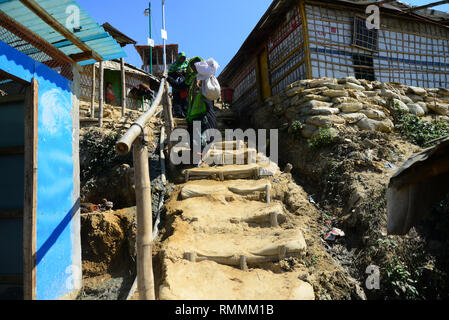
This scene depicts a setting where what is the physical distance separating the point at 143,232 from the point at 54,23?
237cm

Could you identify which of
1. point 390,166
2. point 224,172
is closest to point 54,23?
point 224,172

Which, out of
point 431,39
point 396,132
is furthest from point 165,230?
point 431,39

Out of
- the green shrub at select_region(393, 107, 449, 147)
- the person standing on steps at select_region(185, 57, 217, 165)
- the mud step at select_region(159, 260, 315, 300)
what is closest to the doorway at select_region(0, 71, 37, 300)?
the mud step at select_region(159, 260, 315, 300)

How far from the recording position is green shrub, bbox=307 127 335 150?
17.7 feet

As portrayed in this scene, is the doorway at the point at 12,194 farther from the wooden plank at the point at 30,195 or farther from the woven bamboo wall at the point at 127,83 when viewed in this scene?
the woven bamboo wall at the point at 127,83

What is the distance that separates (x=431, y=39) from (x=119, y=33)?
11.6 metres

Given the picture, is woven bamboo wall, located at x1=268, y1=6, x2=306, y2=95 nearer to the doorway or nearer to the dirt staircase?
the dirt staircase

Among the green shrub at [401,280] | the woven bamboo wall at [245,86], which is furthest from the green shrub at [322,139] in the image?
the woven bamboo wall at [245,86]

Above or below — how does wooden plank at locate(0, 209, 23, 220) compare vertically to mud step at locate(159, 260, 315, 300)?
above

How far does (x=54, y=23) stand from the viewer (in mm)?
2994

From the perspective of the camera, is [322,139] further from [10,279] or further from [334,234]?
[10,279]

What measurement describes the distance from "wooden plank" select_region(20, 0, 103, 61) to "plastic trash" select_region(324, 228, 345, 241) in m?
3.84

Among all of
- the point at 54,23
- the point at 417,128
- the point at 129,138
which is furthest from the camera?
the point at 417,128
